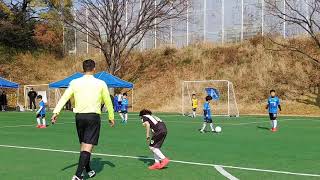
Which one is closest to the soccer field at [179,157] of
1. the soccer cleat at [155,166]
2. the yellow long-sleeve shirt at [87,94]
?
the soccer cleat at [155,166]

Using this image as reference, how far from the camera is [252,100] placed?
39.0 meters

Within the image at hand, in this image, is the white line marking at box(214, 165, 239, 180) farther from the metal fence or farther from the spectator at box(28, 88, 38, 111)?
the spectator at box(28, 88, 38, 111)

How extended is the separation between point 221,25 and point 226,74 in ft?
19.9

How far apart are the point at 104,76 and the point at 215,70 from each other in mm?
10313

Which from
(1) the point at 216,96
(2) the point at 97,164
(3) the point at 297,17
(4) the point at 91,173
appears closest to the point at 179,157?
(2) the point at 97,164

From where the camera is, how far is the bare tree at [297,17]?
39719mm

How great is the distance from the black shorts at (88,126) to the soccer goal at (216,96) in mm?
27648

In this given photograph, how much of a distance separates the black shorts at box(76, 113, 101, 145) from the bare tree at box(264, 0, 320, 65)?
3196cm

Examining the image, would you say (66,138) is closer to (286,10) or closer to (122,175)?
(122,175)

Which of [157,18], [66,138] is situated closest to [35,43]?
[157,18]

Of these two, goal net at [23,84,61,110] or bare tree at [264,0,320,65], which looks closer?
bare tree at [264,0,320,65]

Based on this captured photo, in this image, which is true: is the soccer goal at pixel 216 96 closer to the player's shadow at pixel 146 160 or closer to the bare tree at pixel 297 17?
the bare tree at pixel 297 17

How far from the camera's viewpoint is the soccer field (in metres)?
9.84

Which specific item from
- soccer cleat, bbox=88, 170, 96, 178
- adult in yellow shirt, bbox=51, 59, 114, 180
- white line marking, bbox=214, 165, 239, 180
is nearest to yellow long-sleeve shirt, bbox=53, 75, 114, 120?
adult in yellow shirt, bbox=51, 59, 114, 180
